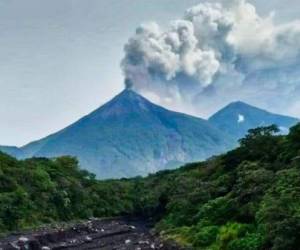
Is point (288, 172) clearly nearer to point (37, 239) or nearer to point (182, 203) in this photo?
point (182, 203)

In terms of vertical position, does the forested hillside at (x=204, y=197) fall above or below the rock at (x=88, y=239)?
above

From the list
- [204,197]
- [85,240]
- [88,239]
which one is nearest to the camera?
[204,197]

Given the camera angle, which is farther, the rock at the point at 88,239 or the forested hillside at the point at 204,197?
the rock at the point at 88,239

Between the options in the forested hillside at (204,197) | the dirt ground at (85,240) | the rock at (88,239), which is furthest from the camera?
the rock at (88,239)

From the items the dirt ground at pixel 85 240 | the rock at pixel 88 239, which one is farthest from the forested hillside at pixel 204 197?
the rock at pixel 88 239

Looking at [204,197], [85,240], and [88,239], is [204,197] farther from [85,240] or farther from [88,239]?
[85,240]

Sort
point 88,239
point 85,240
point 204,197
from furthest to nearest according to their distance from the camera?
point 88,239, point 85,240, point 204,197

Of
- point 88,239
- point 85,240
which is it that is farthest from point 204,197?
point 85,240

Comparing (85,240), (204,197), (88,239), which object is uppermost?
(204,197)

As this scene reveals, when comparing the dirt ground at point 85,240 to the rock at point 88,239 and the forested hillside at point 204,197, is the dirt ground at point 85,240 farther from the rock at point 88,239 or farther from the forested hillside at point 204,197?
the forested hillside at point 204,197
